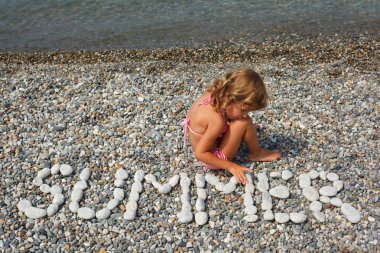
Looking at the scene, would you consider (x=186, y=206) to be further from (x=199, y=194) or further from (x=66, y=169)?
(x=66, y=169)

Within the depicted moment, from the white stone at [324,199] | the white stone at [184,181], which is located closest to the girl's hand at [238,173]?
the white stone at [184,181]

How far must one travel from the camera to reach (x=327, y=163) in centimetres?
527

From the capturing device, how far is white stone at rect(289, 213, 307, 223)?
4.49m

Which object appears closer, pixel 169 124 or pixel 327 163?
pixel 327 163

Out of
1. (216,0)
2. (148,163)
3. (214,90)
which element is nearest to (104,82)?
(148,163)

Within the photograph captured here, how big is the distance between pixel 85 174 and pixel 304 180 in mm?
2497

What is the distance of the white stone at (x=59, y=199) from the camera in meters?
4.86

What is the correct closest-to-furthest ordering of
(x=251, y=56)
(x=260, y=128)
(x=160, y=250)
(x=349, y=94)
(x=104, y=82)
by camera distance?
(x=160, y=250), (x=260, y=128), (x=349, y=94), (x=104, y=82), (x=251, y=56)

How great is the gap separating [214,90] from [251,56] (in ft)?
16.9

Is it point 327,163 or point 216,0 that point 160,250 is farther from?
point 216,0

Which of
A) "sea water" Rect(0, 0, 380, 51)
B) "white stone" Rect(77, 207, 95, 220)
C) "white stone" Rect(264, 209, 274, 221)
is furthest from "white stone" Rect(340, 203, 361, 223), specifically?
"sea water" Rect(0, 0, 380, 51)

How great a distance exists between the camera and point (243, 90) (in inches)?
174

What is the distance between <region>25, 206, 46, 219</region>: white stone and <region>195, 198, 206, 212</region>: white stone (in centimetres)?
161

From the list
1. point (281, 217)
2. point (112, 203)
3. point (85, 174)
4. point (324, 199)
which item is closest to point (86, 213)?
point (112, 203)
